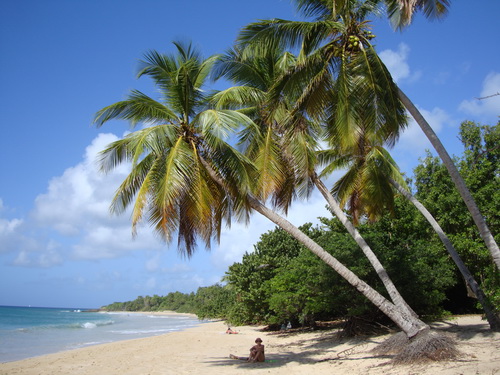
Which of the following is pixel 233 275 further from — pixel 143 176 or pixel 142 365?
pixel 143 176

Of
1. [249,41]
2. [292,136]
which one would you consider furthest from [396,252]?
[249,41]

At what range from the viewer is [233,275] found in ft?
74.1

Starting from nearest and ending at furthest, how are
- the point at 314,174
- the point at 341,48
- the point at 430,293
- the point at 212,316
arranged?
the point at 341,48 → the point at 314,174 → the point at 430,293 → the point at 212,316

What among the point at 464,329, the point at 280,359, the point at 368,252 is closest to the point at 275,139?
the point at 368,252

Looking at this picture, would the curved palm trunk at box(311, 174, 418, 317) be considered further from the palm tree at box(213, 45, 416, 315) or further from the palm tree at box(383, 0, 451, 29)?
the palm tree at box(383, 0, 451, 29)

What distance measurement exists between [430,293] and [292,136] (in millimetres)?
7838

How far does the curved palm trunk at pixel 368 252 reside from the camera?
9531 mm

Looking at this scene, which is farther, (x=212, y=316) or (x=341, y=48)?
(x=212, y=316)

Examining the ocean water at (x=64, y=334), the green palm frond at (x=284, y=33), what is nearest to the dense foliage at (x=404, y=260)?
the green palm frond at (x=284, y=33)

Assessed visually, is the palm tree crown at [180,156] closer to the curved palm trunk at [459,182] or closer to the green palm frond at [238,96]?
the green palm frond at [238,96]

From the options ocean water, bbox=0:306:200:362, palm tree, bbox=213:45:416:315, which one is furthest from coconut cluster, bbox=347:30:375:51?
ocean water, bbox=0:306:200:362

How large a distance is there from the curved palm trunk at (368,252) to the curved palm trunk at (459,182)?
2.49 meters

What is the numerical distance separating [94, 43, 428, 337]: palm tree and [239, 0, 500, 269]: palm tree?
1728 millimetres

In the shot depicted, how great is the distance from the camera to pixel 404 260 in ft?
43.9
